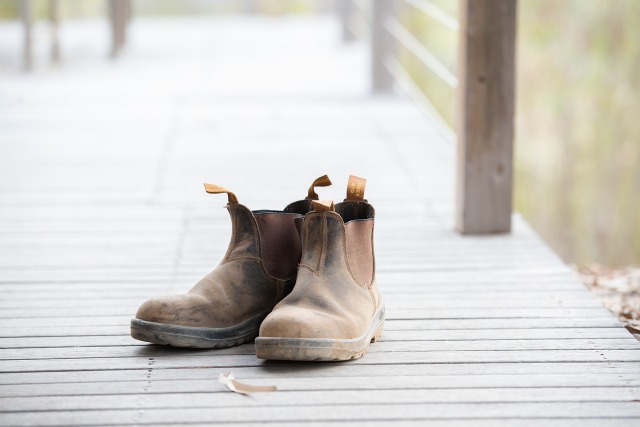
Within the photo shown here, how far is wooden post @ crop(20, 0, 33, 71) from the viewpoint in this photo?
5.45 m

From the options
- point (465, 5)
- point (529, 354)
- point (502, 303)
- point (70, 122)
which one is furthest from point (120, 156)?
point (529, 354)

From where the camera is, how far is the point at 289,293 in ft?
6.65

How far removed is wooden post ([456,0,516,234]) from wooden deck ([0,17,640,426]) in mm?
96

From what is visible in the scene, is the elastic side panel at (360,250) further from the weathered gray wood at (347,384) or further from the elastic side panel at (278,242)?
the weathered gray wood at (347,384)

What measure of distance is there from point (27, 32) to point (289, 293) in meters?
3.95

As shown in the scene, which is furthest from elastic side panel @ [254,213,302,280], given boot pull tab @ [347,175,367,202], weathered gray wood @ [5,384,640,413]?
weathered gray wood @ [5,384,640,413]

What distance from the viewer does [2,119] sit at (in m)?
4.85

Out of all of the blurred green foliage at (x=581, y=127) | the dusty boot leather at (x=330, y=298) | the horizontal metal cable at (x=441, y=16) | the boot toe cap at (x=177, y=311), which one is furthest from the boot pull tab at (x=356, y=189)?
the blurred green foliage at (x=581, y=127)

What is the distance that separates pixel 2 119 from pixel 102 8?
169 cm

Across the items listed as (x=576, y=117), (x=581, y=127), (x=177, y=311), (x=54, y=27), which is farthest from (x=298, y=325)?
(x=576, y=117)

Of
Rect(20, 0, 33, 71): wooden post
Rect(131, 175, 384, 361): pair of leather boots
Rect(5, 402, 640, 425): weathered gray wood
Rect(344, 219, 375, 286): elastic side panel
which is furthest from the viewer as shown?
Rect(20, 0, 33, 71): wooden post

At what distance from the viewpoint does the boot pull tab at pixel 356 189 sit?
2.06 metres

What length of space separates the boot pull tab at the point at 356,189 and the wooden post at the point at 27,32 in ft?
12.6

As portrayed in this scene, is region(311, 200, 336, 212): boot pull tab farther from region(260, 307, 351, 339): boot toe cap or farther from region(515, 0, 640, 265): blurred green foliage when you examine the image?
region(515, 0, 640, 265): blurred green foliage
